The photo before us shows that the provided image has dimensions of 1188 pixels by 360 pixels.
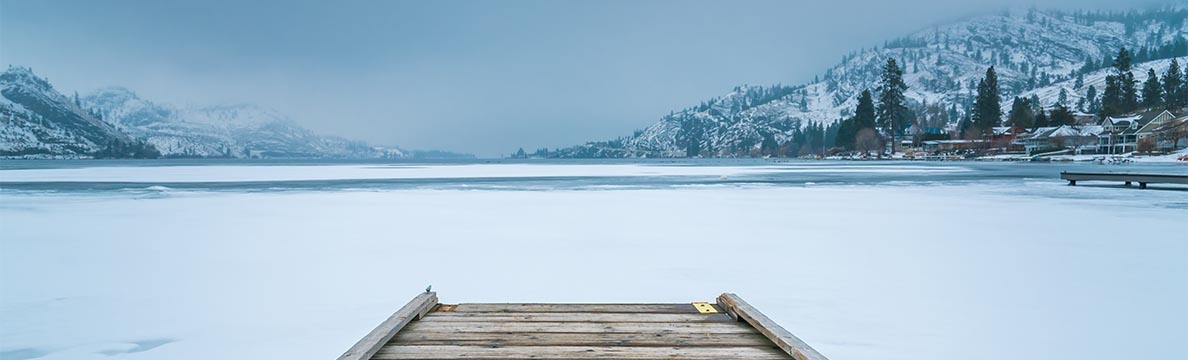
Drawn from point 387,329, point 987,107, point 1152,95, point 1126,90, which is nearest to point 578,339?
point 387,329

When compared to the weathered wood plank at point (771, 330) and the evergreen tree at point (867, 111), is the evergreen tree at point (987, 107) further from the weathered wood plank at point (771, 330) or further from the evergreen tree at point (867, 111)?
the weathered wood plank at point (771, 330)

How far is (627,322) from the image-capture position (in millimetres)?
5078

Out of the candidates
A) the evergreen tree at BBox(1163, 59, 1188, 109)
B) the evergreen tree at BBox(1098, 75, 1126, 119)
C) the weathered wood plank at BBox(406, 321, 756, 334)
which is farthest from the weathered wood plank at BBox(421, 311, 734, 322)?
the evergreen tree at BBox(1163, 59, 1188, 109)

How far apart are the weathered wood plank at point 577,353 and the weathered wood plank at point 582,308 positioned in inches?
45.5

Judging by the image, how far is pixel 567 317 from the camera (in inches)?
206

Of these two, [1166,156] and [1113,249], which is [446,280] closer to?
[1113,249]

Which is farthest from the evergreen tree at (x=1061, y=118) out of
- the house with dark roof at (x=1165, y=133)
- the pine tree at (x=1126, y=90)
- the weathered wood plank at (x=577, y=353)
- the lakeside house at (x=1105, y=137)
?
the weathered wood plank at (x=577, y=353)

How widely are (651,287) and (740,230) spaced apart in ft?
19.8

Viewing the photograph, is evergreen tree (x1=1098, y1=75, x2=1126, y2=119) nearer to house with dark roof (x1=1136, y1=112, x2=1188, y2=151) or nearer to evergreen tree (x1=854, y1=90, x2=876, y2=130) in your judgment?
house with dark roof (x1=1136, y1=112, x2=1188, y2=151)

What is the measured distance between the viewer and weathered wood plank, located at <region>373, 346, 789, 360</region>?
4098 mm

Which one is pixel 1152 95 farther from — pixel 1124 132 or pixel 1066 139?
pixel 1066 139

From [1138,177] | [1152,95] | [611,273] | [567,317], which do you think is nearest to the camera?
[567,317]

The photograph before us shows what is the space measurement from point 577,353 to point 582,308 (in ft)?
4.49

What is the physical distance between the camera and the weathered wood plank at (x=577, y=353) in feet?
13.4
